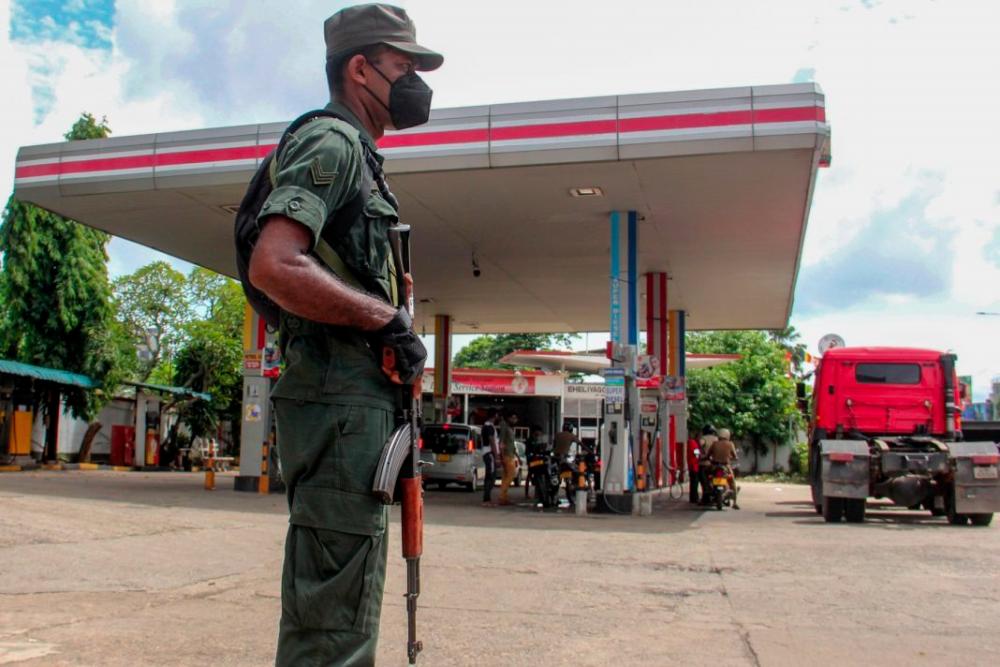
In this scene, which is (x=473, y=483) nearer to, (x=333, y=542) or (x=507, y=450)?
(x=507, y=450)

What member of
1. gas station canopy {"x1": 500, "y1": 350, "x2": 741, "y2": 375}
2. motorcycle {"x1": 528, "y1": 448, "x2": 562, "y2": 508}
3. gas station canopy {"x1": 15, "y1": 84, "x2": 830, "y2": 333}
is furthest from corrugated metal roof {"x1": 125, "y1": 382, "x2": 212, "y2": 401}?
motorcycle {"x1": 528, "y1": 448, "x2": 562, "y2": 508}

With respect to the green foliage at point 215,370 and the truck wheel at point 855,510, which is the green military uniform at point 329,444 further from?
the green foliage at point 215,370

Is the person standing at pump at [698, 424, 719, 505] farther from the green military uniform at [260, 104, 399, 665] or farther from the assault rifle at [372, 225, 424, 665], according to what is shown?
the green military uniform at [260, 104, 399, 665]

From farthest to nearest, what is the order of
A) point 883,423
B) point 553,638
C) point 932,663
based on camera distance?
point 883,423
point 553,638
point 932,663

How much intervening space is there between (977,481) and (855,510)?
5.44ft

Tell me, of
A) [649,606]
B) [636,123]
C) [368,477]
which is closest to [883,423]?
[636,123]

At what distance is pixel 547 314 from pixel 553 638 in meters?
22.8

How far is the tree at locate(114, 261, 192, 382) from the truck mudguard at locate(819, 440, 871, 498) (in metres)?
42.5

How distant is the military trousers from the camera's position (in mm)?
2037

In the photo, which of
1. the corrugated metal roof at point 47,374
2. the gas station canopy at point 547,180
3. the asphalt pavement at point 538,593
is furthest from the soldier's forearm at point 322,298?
the corrugated metal roof at point 47,374

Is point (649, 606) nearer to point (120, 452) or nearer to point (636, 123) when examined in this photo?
point (636, 123)

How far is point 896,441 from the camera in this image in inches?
547

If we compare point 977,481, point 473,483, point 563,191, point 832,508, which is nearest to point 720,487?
point 832,508

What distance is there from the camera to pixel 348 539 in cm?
206
